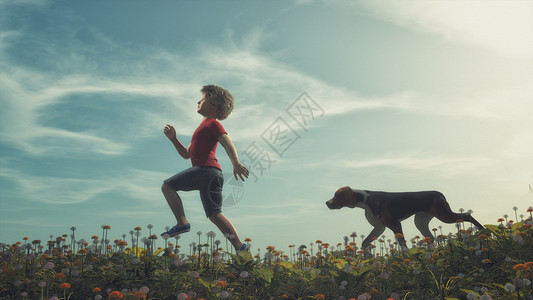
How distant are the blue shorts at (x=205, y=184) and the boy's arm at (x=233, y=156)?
0.42 metres

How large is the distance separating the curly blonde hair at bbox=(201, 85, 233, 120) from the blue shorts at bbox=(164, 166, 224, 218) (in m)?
1.22

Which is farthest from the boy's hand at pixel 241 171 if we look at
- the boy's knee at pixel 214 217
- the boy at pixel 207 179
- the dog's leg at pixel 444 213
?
the dog's leg at pixel 444 213

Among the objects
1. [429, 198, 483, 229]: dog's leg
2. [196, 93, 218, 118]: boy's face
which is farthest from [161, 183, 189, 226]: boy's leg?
[429, 198, 483, 229]: dog's leg

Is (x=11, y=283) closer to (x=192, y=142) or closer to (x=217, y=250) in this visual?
(x=217, y=250)

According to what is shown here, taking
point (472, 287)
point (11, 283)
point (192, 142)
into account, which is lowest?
point (472, 287)

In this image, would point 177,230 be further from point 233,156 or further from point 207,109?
point 207,109

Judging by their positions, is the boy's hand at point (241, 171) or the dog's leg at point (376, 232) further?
the dog's leg at point (376, 232)

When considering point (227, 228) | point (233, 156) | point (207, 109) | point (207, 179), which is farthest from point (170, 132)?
point (227, 228)

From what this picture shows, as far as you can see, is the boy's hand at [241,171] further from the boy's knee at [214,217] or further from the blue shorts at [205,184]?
the boy's knee at [214,217]

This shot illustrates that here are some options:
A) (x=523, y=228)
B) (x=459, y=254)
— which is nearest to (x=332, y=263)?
(x=459, y=254)

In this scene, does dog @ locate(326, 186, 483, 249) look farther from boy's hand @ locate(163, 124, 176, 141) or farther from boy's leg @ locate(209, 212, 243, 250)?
boy's hand @ locate(163, 124, 176, 141)

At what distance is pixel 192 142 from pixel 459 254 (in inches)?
198

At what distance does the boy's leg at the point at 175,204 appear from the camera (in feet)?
24.0

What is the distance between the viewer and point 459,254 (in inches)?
275
